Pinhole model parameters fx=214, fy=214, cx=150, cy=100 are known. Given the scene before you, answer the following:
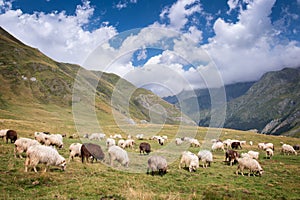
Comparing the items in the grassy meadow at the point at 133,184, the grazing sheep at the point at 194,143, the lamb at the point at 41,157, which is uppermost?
the lamb at the point at 41,157

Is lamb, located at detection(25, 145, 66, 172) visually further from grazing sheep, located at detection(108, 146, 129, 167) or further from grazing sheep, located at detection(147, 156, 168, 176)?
grazing sheep, located at detection(147, 156, 168, 176)

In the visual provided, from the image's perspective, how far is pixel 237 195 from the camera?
13.4 metres

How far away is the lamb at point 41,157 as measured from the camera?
14.4 meters

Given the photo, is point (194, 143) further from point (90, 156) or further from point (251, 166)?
point (90, 156)

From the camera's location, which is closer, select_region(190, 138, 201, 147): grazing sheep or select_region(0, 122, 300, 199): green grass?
select_region(0, 122, 300, 199): green grass

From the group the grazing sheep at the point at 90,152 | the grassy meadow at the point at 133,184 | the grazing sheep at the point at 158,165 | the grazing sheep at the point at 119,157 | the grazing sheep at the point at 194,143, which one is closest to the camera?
the grassy meadow at the point at 133,184

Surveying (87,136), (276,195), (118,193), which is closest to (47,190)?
(118,193)

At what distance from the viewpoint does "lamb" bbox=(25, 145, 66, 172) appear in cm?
1443

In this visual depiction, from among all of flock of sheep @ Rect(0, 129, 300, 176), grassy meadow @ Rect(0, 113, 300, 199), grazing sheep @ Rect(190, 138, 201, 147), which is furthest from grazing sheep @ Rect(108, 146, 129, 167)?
grazing sheep @ Rect(190, 138, 201, 147)

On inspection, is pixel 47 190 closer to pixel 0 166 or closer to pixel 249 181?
pixel 0 166

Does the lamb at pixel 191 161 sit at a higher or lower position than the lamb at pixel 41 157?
lower

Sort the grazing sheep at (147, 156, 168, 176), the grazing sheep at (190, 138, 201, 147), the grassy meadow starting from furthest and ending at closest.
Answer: the grazing sheep at (190, 138, 201, 147)
the grazing sheep at (147, 156, 168, 176)
the grassy meadow

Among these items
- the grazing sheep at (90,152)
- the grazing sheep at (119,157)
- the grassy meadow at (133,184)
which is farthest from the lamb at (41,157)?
the grazing sheep at (119,157)

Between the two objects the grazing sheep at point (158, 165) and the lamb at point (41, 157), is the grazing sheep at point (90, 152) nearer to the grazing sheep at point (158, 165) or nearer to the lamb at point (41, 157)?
the lamb at point (41, 157)
